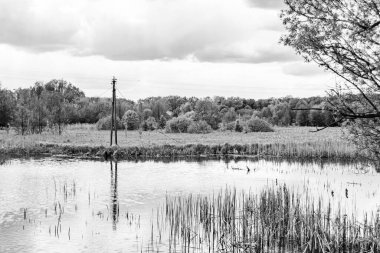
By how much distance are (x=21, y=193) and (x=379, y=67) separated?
25517 millimetres

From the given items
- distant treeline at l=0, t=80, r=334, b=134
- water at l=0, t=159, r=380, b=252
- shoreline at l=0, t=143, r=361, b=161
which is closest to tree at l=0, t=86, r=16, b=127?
distant treeline at l=0, t=80, r=334, b=134

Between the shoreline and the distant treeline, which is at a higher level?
the distant treeline

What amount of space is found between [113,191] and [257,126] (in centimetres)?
7091

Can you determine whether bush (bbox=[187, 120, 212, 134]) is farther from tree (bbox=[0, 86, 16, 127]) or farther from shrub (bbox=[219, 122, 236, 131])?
tree (bbox=[0, 86, 16, 127])

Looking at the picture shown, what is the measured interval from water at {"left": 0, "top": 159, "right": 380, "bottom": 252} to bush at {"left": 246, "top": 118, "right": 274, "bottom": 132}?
48064 millimetres

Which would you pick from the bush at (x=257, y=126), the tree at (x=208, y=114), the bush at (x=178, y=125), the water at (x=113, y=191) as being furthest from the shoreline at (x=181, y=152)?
the tree at (x=208, y=114)

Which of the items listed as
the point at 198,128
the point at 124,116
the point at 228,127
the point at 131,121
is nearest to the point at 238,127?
the point at 228,127

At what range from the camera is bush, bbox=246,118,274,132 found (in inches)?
3981

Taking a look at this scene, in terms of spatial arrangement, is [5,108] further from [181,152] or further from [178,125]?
[181,152]

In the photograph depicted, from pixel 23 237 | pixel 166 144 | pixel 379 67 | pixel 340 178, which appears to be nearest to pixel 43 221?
pixel 23 237

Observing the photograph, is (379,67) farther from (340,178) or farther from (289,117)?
(289,117)

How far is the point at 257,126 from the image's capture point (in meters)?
102

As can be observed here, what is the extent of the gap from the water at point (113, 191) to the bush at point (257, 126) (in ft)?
158

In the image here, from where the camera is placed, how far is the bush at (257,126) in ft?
332
